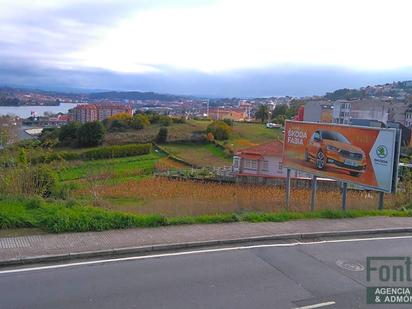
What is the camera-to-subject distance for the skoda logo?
1141 cm

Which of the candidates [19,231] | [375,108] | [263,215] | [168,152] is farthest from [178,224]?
[375,108]

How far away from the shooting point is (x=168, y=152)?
67.8m

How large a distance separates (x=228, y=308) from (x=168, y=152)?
205 ft

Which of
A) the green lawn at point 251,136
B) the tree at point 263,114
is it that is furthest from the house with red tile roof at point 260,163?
the tree at point 263,114

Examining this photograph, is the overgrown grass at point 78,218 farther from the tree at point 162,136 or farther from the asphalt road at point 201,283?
the tree at point 162,136

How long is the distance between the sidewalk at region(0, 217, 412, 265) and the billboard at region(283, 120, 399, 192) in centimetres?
148

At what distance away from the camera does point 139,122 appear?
88938 mm

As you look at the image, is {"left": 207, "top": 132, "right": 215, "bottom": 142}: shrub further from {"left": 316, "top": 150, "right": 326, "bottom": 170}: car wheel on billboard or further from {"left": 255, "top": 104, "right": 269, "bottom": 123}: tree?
{"left": 316, "top": 150, "right": 326, "bottom": 170}: car wheel on billboard

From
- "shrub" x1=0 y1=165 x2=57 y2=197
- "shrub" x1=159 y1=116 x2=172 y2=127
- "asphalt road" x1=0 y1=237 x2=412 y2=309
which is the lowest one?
"shrub" x1=159 y1=116 x2=172 y2=127

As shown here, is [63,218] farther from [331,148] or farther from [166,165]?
[166,165]

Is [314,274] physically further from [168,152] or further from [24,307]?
[168,152]

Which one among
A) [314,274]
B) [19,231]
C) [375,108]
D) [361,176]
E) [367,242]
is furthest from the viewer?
[375,108]

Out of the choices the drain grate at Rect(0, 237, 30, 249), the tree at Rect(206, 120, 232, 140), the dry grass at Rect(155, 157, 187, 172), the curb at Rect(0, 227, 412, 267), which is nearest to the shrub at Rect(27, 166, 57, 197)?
the drain grate at Rect(0, 237, 30, 249)

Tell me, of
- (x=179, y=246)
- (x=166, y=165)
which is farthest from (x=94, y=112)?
(x=179, y=246)
